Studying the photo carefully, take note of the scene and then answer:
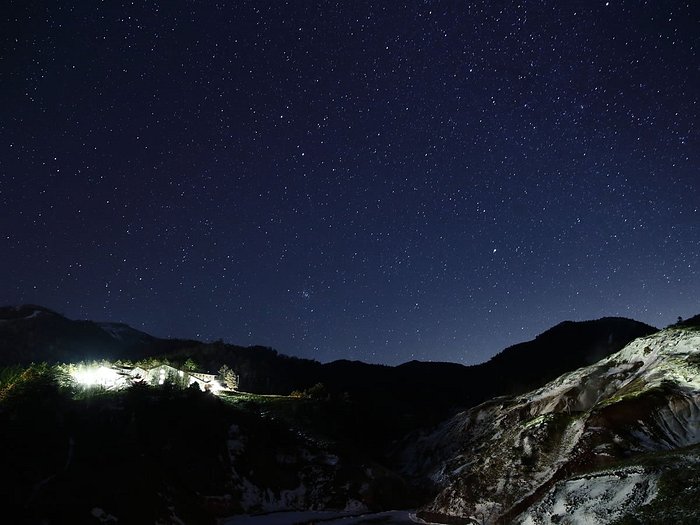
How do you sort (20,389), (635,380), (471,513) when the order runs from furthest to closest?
(20,389) → (635,380) → (471,513)

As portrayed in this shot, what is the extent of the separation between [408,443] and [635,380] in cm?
5219

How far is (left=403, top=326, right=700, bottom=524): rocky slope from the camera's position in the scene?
26344 mm

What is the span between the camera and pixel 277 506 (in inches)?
2304

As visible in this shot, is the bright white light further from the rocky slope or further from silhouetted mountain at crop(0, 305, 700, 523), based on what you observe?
the rocky slope

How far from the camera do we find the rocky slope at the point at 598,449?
2634 centimetres

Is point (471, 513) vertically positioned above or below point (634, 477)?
below

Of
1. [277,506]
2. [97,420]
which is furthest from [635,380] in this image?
[97,420]

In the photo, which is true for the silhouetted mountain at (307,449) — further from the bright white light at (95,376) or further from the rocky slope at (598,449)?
the bright white light at (95,376)

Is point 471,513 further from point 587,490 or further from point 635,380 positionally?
point 635,380

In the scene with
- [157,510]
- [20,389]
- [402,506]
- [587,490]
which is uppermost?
[20,389]

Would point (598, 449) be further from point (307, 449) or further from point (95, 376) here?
point (95, 376)

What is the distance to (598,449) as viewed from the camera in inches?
1473

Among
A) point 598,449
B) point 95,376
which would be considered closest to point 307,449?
point 95,376

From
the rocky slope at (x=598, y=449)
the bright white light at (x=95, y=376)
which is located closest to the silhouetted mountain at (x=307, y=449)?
the rocky slope at (x=598, y=449)
